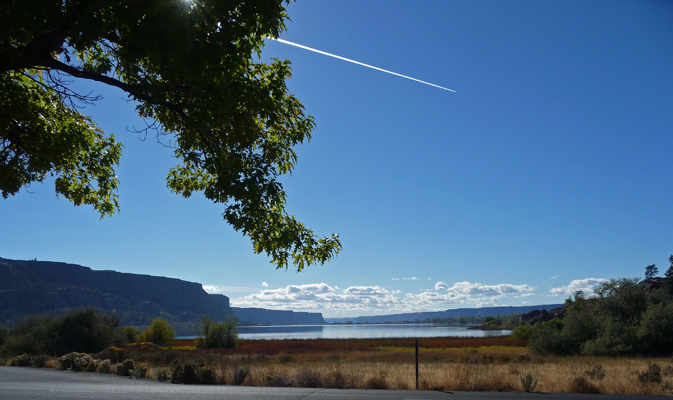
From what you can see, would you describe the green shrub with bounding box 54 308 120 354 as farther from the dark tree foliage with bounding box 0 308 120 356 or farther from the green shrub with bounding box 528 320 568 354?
the green shrub with bounding box 528 320 568 354

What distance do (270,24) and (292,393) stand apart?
9327 millimetres

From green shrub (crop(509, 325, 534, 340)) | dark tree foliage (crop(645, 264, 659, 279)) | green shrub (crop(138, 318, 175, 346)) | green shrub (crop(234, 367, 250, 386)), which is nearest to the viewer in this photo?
green shrub (crop(234, 367, 250, 386))

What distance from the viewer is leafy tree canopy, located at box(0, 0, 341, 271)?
18.4ft

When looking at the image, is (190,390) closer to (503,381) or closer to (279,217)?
(279,217)

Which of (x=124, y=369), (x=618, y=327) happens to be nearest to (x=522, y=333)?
(x=618, y=327)

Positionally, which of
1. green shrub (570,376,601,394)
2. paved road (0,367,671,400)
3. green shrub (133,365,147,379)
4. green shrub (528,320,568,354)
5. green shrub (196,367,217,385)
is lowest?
green shrub (528,320,568,354)

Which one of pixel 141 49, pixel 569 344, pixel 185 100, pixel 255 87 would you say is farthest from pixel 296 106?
pixel 569 344

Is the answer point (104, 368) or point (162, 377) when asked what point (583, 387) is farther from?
point (104, 368)

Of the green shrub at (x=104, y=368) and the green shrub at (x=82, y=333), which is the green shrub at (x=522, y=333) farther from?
the green shrub at (x=104, y=368)

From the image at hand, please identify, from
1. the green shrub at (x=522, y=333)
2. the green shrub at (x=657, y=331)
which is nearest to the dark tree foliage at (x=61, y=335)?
the green shrub at (x=657, y=331)

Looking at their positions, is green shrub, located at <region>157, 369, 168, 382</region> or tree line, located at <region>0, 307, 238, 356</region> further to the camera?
tree line, located at <region>0, 307, 238, 356</region>

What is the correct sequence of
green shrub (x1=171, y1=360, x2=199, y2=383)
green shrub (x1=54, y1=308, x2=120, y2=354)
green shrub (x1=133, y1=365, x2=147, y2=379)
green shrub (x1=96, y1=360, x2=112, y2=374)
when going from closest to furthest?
green shrub (x1=171, y1=360, x2=199, y2=383)
green shrub (x1=133, y1=365, x2=147, y2=379)
green shrub (x1=96, y1=360, x2=112, y2=374)
green shrub (x1=54, y1=308, x2=120, y2=354)

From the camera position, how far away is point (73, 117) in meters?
8.23

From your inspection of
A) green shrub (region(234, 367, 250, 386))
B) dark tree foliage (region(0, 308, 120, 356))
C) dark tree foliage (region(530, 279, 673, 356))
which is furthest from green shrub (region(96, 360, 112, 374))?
dark tree foliage (region(530, 279, 673, 356))
